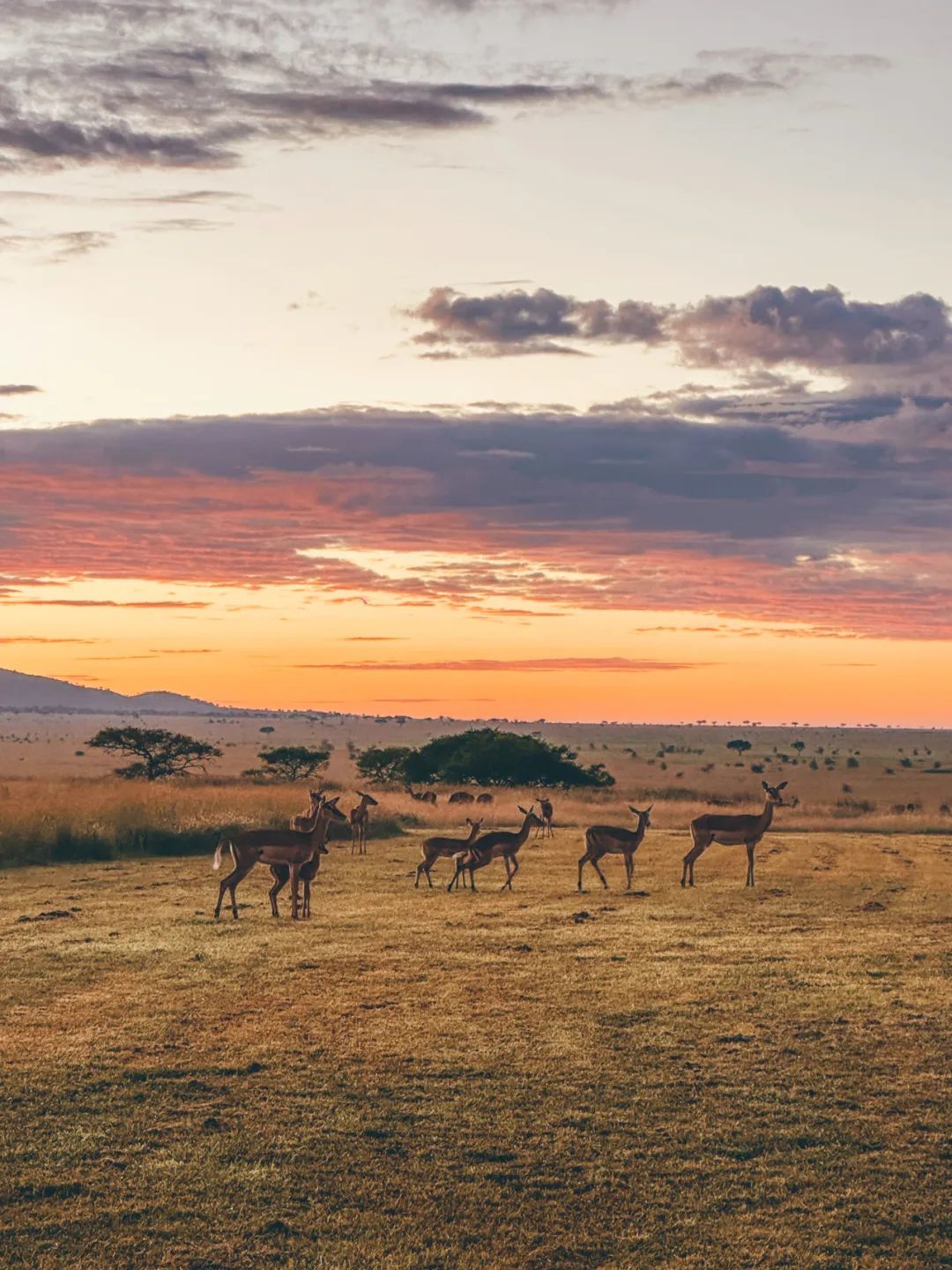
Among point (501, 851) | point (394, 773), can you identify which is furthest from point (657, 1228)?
point (394, 773)

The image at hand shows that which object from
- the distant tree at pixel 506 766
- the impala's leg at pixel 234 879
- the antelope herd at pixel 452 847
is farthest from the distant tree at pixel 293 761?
the impala's leg at pixel 234 879

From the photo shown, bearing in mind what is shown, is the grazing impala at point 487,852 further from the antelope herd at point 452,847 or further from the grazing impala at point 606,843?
the grazing impala at point 606,843

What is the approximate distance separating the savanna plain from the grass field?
0.13 ft

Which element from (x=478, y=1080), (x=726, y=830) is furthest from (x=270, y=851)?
(x=478, y=1080)

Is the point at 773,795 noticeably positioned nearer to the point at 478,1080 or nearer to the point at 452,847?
the point at 452,847

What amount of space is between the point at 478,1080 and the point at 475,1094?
43cm

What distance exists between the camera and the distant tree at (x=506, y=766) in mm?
75875

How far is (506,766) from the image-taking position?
76562 mm

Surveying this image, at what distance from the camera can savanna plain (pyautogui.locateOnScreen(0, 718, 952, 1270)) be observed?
929 cm

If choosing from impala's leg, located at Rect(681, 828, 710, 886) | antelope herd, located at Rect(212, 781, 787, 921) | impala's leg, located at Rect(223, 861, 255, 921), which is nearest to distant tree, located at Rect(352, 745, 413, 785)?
antelope herd, located at Rect(212, 781, 787, 921)

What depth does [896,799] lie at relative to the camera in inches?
3113

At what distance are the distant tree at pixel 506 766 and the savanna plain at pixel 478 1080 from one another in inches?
1903

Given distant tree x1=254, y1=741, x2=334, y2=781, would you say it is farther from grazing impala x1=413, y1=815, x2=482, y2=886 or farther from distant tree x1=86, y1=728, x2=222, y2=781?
grazing impala x1=413, y1=815, x2=482, y2=886

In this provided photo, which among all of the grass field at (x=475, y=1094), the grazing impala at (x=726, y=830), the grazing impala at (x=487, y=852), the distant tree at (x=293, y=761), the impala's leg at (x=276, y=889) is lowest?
the grass field at (x=475, y=1094)
